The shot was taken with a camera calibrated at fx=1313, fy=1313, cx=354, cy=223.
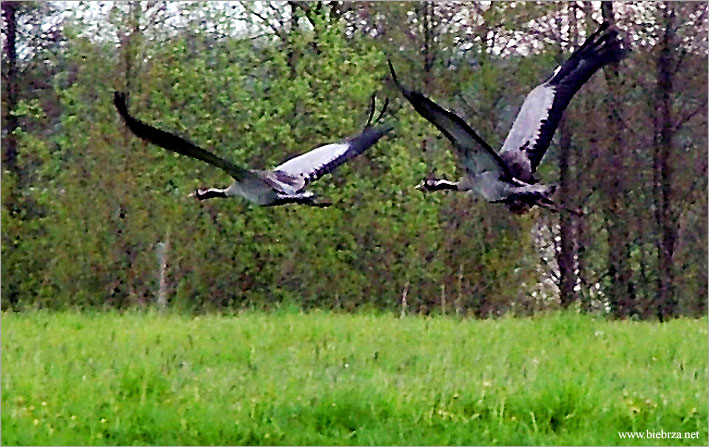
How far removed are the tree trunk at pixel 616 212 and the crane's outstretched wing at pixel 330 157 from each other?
36.7 feet

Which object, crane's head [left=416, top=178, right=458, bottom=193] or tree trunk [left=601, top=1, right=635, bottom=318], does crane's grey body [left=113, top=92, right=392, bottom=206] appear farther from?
tree trunk [left=601, top=1, right=635, bottom=318]

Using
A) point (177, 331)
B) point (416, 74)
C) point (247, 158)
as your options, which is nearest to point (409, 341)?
point (177, 331)

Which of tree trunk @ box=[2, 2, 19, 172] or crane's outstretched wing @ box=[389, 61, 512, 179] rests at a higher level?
tree trunk @ box=[2, 2, 19, 172]

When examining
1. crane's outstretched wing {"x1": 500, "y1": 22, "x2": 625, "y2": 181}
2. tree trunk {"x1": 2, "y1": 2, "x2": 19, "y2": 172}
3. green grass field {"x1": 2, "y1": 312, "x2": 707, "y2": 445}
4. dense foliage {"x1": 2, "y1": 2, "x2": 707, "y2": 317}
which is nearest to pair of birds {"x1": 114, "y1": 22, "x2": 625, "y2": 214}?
crane's outstretched wing {"x1": 500, "y1": 22, "x2": 625, "y2": 181}

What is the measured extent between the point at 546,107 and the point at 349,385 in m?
2.34

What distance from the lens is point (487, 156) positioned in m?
7.78

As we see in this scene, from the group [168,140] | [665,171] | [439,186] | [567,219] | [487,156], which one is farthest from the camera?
[665,171]

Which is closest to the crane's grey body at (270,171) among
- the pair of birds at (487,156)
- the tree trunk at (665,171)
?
the pair of birds at (487,156)

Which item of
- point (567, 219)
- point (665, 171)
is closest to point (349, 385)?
point (567, 219)

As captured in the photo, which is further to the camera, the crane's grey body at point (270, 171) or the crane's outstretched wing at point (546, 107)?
the crane's outstretched wing at point (546, 107)

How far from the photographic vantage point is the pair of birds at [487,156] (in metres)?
7.48

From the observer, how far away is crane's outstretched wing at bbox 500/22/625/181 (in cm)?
841

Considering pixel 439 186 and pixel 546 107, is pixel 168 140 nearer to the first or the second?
pixel 439 186

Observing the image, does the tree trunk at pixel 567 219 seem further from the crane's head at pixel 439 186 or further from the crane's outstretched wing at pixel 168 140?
the crane's outstretched wing at pixel 168 140
